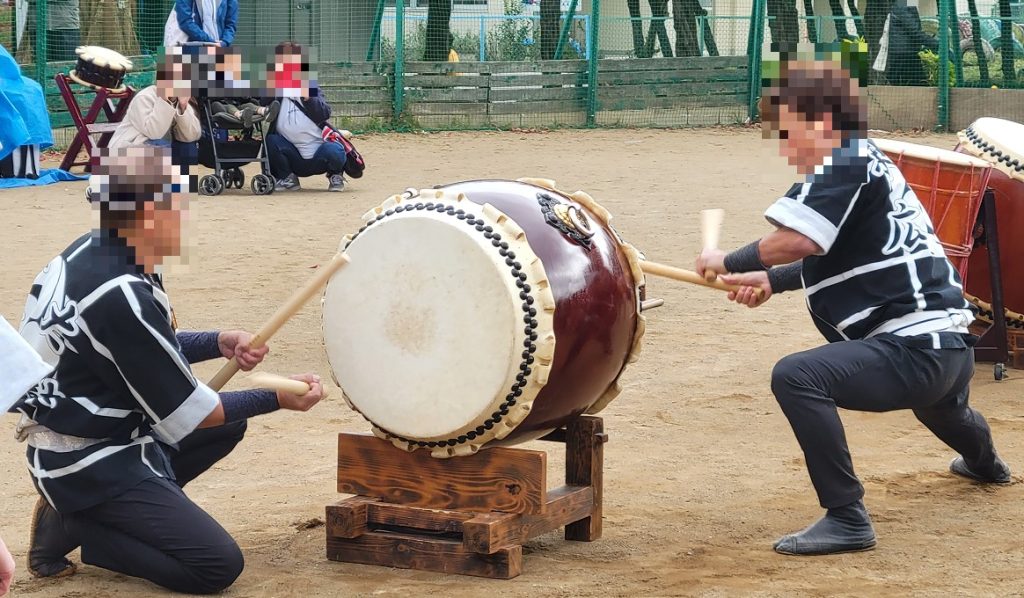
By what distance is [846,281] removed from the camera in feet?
12.4

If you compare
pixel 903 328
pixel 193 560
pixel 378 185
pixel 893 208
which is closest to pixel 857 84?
pixel 893 208

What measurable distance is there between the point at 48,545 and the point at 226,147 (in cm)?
750

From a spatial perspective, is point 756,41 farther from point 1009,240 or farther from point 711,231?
point 711,231

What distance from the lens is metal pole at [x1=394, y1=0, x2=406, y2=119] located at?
1504 cm

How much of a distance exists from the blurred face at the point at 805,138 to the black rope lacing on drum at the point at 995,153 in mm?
2061

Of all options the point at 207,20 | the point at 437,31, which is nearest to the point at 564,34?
the point at 437,31

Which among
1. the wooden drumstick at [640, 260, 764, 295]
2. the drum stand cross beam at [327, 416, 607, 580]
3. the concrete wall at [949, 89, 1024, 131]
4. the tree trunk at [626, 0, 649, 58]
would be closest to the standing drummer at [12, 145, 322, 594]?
the drum stand cross beam at [327, 416, 607, 580]

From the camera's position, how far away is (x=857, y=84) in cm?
371

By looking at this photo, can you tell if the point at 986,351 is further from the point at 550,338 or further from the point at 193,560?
the point at 193,560

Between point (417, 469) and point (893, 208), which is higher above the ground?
point (893, 208)

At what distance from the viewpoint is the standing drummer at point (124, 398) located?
3254mm

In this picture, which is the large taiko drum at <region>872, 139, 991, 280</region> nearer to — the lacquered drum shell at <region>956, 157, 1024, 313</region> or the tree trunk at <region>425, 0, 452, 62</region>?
the lacquered drum shell at <region>956, 157, 1024, 313</region>

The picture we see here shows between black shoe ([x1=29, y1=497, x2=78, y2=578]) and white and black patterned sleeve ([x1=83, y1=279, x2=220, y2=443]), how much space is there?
46 cm

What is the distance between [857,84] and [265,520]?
2.11 meters
